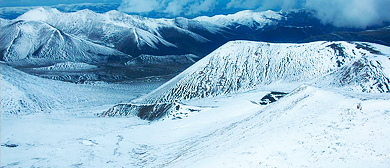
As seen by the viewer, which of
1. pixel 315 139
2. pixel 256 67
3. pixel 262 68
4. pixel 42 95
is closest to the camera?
pixel 315 139

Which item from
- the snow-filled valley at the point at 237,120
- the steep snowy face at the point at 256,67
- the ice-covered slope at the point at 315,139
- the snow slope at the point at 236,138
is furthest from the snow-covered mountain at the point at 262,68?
the ice-covered slope at the point at 315,139

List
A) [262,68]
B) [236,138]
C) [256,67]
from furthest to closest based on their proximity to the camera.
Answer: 1. [256,67]
2. [262,68]
3. [236,138]

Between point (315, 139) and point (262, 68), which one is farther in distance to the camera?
point (262, 68)

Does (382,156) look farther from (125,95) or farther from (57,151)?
(125,95)

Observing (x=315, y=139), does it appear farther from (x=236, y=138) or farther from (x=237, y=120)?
(x=237, y=120)

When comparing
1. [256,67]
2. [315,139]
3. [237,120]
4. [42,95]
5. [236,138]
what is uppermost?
[315,139]

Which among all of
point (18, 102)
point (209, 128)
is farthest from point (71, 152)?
point (18, 102)

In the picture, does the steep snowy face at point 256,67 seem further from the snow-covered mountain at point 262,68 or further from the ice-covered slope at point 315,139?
the ice-covered slope at point 315,139

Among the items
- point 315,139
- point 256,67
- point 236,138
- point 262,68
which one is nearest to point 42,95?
point 256,67
